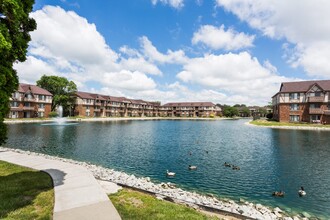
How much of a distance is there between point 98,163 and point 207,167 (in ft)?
34.7

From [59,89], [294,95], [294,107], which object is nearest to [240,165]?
[294,107]

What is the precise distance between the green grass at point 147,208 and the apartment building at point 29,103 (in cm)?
7852

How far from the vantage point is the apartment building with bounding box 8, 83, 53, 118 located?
245 ft

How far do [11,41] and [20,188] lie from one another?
23.2ft

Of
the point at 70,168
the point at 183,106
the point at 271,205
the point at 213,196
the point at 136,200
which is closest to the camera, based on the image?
the point at 136,200

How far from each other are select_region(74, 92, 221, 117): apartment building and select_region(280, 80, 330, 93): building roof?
7020 centimetres

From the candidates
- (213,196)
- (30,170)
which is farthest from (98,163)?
(213,196)

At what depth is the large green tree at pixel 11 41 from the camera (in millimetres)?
7943

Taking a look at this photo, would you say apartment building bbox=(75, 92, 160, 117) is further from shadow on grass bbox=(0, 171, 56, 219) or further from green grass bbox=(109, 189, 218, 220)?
green grass bbox=(109, 189, 218, 220)

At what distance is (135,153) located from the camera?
26000 mm

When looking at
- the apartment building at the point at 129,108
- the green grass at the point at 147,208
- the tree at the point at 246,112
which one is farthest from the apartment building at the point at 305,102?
the tree at the point at 246,112

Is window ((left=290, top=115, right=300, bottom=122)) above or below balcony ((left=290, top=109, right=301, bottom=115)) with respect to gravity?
below

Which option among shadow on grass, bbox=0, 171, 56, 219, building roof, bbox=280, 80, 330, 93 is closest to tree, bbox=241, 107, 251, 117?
building roof, bbox=280, 80, 330, 93

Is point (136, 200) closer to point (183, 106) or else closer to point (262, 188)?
point (262, 188)
